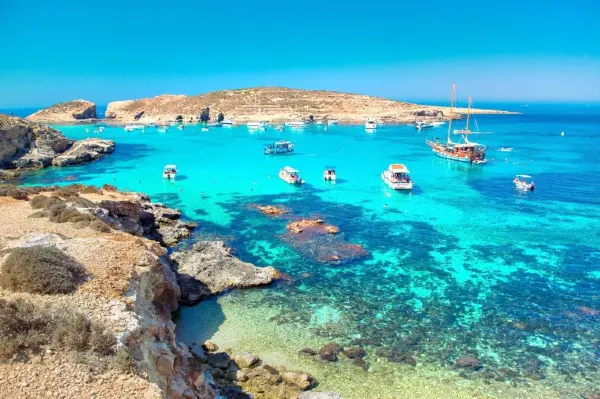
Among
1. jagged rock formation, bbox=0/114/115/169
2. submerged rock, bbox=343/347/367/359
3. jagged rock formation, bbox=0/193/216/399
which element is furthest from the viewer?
jagged rock formation, bbox=0/114/115/169

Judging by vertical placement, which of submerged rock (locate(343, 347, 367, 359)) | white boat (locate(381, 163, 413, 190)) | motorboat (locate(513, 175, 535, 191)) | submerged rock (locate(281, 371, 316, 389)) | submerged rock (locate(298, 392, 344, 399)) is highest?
white boat (locate(381, 163, 413, 190))

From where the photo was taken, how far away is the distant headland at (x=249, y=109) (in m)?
135

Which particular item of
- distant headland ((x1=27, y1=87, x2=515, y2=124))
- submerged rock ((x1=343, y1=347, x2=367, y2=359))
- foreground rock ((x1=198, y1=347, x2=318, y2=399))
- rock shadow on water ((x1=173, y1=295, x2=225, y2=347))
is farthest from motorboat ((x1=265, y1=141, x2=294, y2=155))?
distant headland ((x1=27, y1=87, x2=515, y2=124))

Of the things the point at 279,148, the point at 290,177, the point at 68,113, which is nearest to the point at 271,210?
the point at 290,177

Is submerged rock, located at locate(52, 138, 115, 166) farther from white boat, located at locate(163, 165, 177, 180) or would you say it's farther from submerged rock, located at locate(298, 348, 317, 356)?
submerged rock, located at locate(298, 348, 317, 356)

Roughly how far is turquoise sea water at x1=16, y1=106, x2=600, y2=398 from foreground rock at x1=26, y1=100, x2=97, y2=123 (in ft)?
286

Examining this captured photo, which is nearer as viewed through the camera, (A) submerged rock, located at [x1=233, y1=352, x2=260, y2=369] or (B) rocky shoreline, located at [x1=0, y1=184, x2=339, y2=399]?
(B) rocky shoreline, located at [x1=0, y1=184, x2=339, y2=399]

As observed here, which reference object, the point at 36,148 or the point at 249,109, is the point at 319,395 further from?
the point at 249,109

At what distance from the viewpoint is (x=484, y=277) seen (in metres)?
24.4

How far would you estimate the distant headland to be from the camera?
135 meters

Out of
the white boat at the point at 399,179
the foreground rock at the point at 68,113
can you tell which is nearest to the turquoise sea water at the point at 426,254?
the white boat at the point at 399,179

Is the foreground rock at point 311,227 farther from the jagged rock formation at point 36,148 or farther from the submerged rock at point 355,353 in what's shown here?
the jagged rock formation at point 36,148

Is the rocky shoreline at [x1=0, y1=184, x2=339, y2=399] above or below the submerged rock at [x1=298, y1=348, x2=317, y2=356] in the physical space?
above

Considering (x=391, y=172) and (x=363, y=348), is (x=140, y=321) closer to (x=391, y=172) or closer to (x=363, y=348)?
(x=363, y=348)
